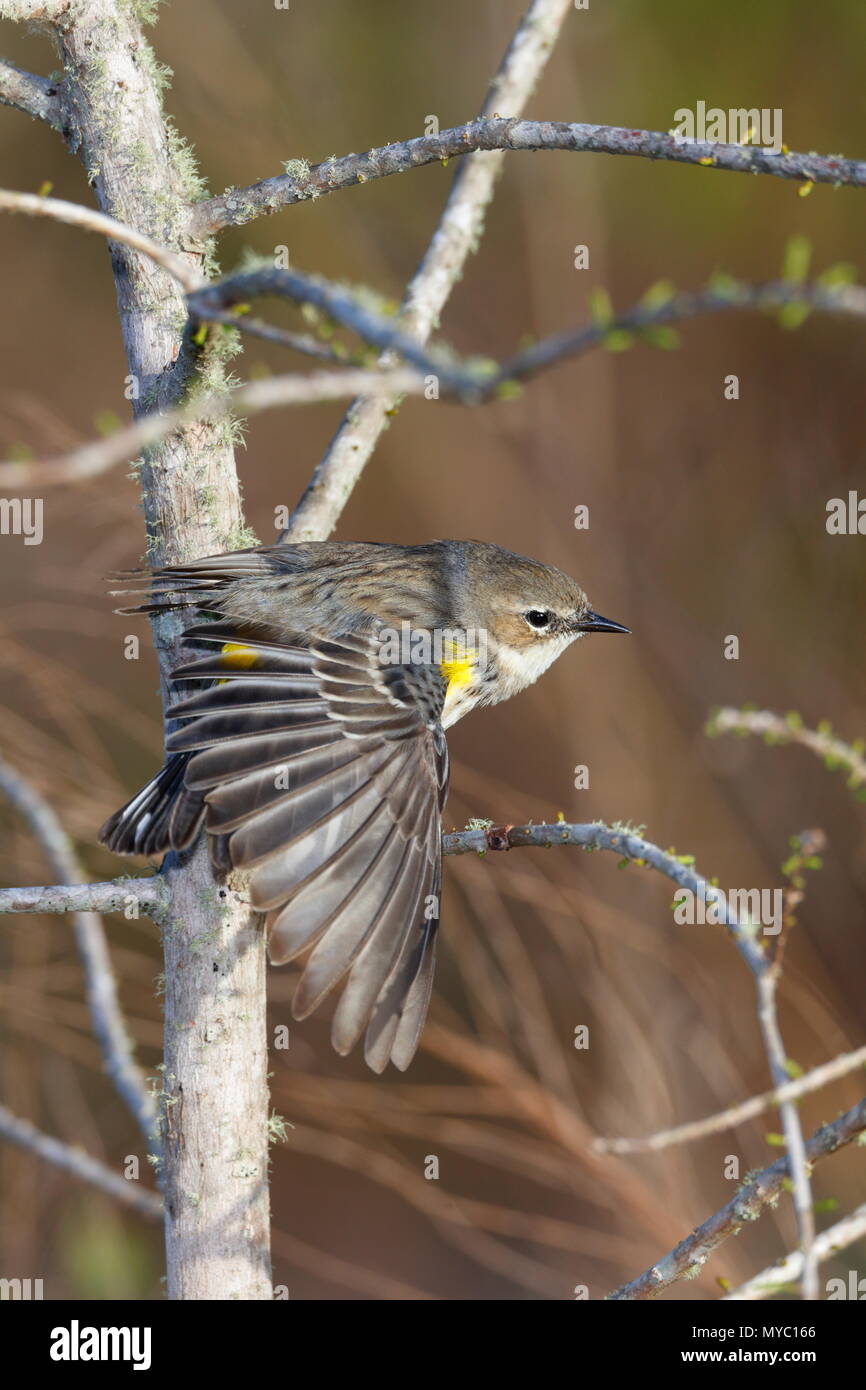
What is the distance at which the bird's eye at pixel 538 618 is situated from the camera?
438cm

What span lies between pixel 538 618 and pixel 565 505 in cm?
330

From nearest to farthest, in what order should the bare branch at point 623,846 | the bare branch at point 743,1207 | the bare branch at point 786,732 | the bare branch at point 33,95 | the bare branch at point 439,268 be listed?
the bare branch at point 623,846 → the bare branch at point 743,1207 → the bare branch at point 786,732 → the bare branch at point 33,95 → the bare branch at point 439,268

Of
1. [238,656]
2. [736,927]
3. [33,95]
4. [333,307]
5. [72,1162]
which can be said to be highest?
[33,95]

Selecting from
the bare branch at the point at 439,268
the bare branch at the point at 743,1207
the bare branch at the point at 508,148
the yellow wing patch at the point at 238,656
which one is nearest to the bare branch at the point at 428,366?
the bare branch at the point at 508,148

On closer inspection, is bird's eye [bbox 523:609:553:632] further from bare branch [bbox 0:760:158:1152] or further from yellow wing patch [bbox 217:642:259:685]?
bare branch [bbox 0:760:158:1152]

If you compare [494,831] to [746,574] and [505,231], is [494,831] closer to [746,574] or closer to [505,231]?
[746,574]

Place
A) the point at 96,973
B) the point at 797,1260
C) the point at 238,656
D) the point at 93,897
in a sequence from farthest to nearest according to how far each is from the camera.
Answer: the point at 96,973
the point at 238,656
the point at 93,897
the point at 797,1260

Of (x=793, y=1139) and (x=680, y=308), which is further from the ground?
(x=680, y=308)

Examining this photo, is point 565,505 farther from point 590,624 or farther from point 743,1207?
point 743,1207

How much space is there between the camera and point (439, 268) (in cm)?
341

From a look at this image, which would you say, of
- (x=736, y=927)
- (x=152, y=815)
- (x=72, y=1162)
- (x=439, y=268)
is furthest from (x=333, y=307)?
(x=72, y=1162)

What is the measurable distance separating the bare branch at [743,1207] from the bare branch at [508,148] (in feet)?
4.89

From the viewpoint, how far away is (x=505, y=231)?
7.82 metres

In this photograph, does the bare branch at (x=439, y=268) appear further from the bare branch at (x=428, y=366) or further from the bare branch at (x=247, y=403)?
the bare branch at (x=247, y=403)
